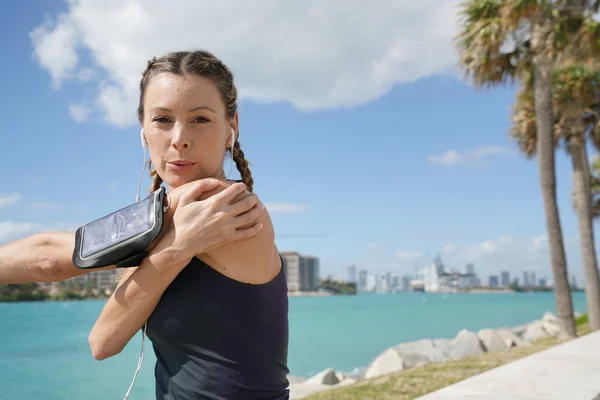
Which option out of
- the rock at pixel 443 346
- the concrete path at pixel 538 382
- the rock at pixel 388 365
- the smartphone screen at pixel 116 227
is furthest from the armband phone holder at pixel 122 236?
the rock at pixel 443 346

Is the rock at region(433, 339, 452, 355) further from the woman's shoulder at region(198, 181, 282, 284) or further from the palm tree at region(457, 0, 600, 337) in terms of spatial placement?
the woman's shoulder at region(198, 181, 282, 284)

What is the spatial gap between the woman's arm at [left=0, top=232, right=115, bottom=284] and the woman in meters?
0.01

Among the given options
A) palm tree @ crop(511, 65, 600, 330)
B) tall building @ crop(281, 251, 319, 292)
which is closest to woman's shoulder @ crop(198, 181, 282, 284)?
palm tree @ crop(511, 65, 600, 330)

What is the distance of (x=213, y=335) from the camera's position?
1344mm

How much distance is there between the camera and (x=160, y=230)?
1269 mm

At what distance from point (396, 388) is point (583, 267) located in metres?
9.38

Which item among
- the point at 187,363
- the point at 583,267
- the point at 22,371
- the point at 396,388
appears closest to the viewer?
the point at 187,363

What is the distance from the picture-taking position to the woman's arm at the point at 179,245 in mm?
1270

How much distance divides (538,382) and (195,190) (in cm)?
390

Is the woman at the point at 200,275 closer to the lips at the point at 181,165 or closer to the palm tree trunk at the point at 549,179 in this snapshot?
the lips at the point at 181,165

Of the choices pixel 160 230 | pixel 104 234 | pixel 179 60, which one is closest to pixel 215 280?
pixel 160 230

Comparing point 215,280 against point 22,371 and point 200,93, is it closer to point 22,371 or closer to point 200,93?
point 200,93

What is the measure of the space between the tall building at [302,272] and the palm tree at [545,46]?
108520 mm

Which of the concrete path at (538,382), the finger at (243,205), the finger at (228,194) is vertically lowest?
the concrete path at (538,382)
